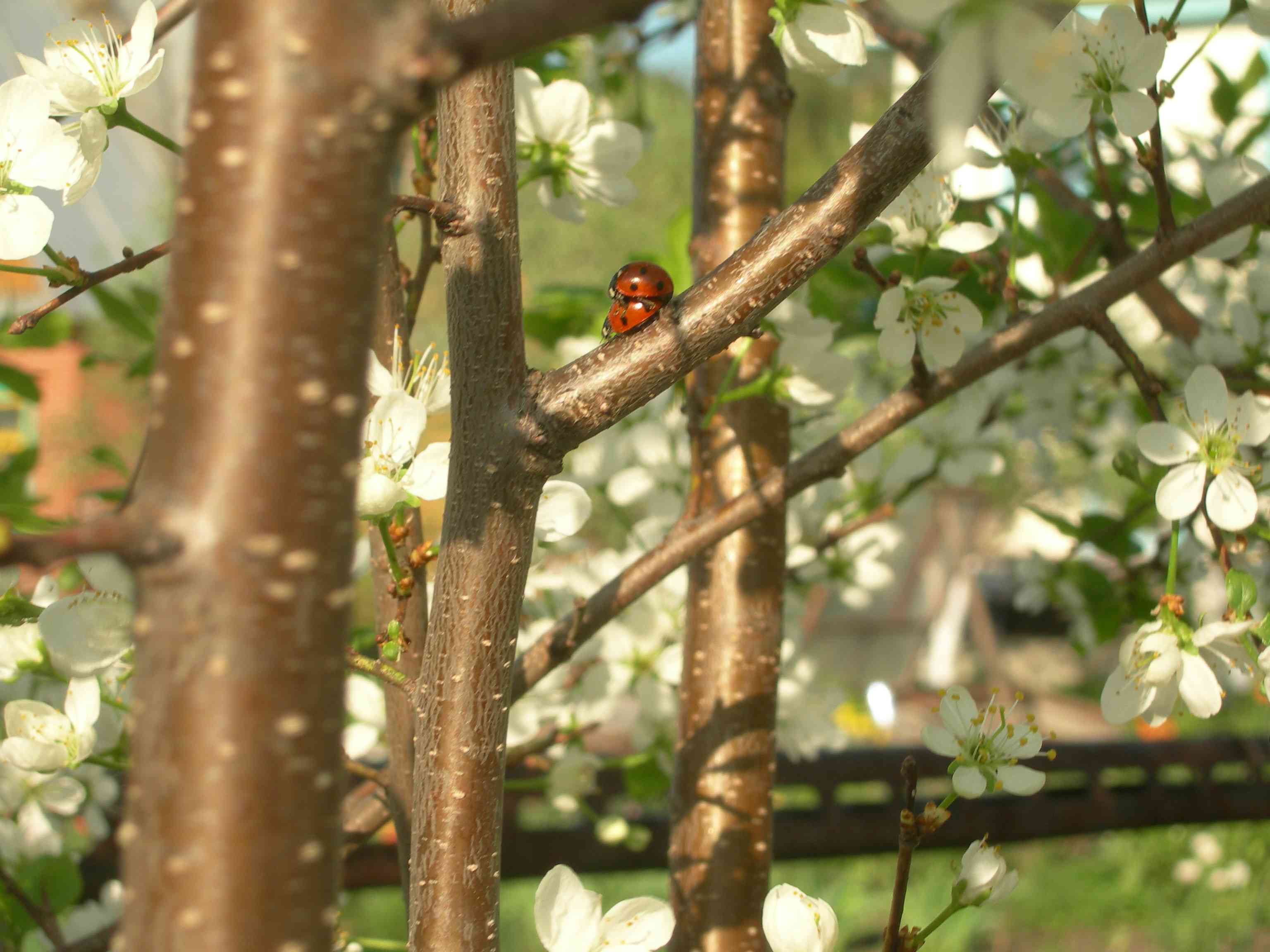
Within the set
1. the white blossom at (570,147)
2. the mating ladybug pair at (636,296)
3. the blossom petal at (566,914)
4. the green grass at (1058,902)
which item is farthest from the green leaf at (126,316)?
the green grass at (1058,902)

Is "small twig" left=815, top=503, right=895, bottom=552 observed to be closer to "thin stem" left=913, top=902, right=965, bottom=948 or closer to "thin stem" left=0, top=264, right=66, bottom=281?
"thin stem" left=913, top=902, right=965, bottom=948

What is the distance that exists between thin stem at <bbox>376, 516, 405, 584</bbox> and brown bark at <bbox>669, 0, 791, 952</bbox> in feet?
0.81

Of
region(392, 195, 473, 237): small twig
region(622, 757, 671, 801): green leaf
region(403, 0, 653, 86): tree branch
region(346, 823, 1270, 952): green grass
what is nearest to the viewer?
region(403, 0, 653, 86): tree branch

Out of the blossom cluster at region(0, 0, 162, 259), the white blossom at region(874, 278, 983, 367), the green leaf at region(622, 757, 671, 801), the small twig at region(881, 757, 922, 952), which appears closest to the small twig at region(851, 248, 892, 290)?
the white blossom at region(874, 278, 983, 367)

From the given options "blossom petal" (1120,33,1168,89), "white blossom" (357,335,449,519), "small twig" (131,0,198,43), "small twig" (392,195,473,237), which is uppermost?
"small twig" (131,0,198,43)

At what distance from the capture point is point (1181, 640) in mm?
532

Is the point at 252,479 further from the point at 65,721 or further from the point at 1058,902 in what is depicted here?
the point at 1058,902

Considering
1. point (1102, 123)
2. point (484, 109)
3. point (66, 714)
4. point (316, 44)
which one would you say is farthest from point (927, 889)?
point (316, 44)

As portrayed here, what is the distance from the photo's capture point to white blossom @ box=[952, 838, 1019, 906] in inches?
18.4

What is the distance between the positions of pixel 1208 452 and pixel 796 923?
1.10 feet

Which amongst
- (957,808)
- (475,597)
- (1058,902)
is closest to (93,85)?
(475,597)

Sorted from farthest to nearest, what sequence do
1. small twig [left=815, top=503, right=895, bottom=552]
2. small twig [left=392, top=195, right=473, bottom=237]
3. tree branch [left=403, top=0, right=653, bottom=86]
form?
1. small twig [left=815, top=503, right=895, bottom=552]
2. small twig [left=392, top=195, right=473, bottom=237]
3. tree branch [left=403, top=0, right=653, bottom=86]

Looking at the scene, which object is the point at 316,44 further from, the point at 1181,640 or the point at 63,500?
the point at 63,500

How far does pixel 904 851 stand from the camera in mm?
431
